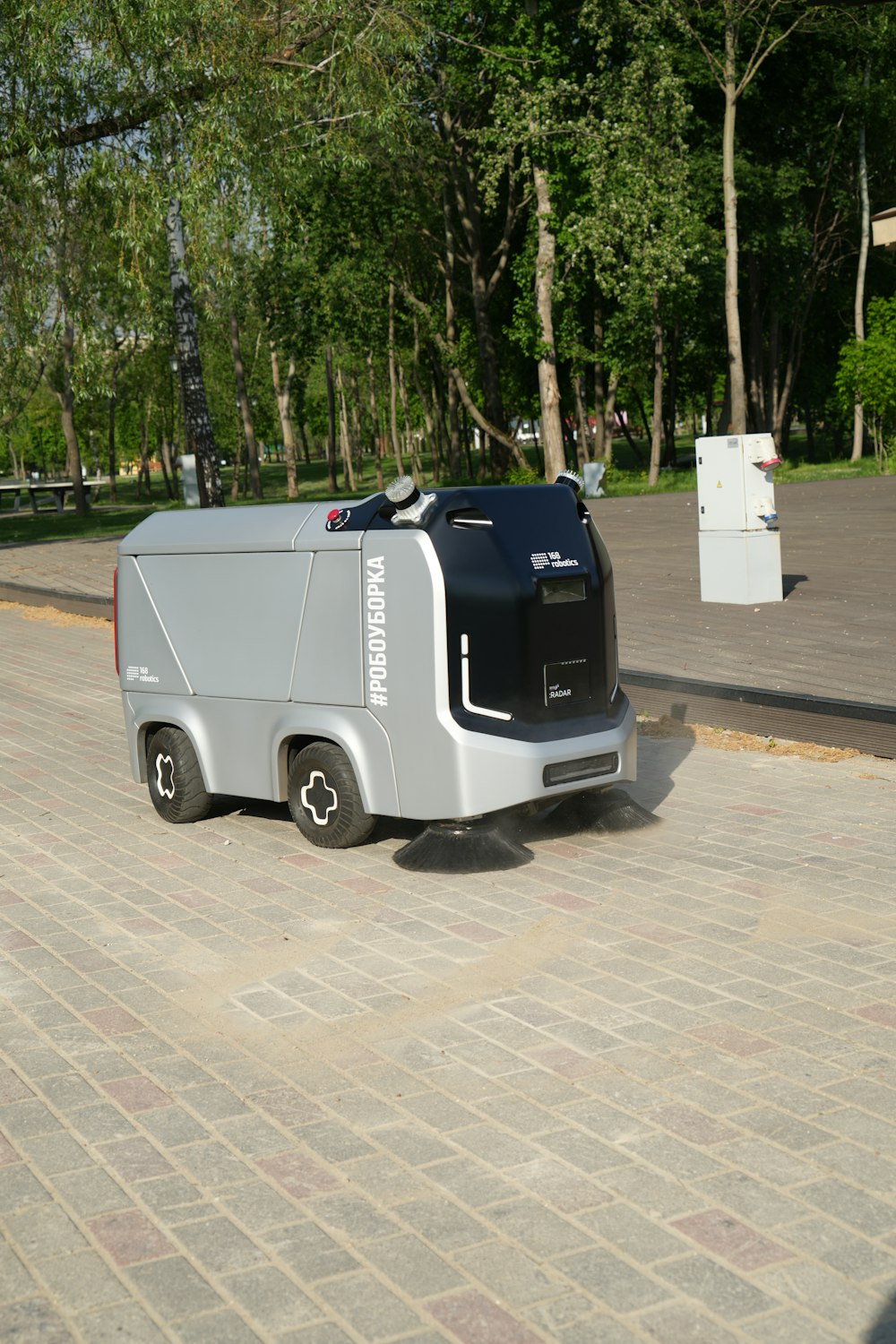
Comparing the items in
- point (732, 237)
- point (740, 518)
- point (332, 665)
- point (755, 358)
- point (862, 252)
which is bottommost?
point (332, 665)

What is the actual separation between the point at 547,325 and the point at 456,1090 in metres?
36.3

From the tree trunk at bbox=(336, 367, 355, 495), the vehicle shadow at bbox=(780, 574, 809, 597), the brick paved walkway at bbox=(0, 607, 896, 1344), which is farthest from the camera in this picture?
the tree trunk at bbox=(336, 367, 355, 495)

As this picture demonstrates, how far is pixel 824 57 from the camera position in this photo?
4372 cm

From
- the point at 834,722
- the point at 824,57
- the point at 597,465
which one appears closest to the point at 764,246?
the point at 824,57

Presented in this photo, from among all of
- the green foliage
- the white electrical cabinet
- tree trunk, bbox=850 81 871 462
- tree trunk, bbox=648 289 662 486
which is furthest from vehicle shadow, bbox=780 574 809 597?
tree trunk, bbox=850 81 871 462

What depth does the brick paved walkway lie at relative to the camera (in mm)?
3354

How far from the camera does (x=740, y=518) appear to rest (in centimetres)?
1421

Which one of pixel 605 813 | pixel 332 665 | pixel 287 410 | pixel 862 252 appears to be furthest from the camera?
pixel 287 410

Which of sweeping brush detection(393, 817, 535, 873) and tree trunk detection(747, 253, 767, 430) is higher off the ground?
tree trunk detection(747, 253, 767, 430)

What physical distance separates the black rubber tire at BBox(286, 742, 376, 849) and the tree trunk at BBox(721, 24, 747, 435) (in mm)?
32007

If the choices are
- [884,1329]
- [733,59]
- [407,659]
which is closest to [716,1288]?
[884,1329]

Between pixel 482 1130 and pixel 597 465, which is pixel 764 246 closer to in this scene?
pixel 597 465

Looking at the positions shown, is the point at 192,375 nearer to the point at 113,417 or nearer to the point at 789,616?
the point at 789,616

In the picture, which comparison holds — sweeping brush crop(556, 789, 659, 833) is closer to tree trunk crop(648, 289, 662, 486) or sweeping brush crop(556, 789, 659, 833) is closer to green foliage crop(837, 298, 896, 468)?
green foliage crop(837, 298, 896, 468)
